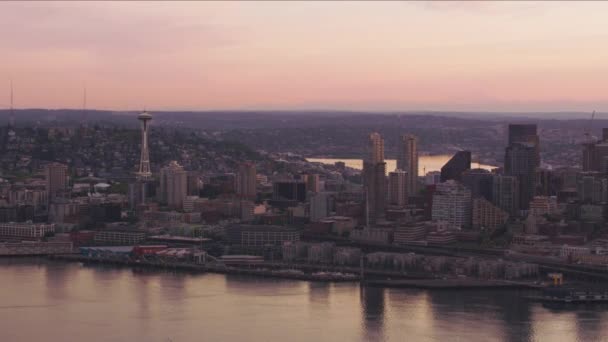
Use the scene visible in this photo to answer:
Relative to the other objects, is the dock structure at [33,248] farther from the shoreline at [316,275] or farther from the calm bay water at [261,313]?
the calm bay water at [261,313]

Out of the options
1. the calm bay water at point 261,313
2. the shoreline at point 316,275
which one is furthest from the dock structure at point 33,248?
the calm bay water at point 261,313

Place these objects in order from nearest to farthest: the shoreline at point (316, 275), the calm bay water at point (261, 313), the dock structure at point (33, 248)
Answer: the calm bay water at point (261, 313) → the shoreline at point (316, 275) → the dock structure at point (33, 248)

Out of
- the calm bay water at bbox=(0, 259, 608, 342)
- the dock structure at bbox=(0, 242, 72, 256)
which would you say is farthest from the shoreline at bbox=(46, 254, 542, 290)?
the dock structure at bbox=(0, 242, 72, 256)

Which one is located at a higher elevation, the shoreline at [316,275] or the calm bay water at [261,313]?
the shoreline at [316,275]

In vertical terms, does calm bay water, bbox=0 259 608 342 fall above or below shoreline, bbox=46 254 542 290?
below

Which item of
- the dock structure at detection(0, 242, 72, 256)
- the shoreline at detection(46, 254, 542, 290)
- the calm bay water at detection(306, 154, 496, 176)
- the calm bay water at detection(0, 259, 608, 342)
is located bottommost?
the calm bay water at detection(0, 259, 608, 342)

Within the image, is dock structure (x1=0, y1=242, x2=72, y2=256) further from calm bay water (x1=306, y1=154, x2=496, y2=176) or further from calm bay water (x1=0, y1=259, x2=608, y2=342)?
calm bay water (x1=306, y1=154, x2=496, y2=176)

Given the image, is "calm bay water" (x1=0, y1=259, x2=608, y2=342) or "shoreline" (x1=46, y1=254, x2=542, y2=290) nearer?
"calm bay water" (x1=0, y1=259, x2=608, y2=342)

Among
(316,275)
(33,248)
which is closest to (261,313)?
(316,275)

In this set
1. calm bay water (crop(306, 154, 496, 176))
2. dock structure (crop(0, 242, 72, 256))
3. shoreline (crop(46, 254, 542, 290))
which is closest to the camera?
shoreline (crop(46, 254, 542, 290))

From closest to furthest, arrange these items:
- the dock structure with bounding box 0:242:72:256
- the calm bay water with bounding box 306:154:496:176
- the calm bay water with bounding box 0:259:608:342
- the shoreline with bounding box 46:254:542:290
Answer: the calm bay water with bounding box 0:259:608:342 → the shoreline with bounding box 46:254:542:290 → the dock structure with bounding box 0:242:72:256 → the calm bay water with bounding box 306:154:496:176
